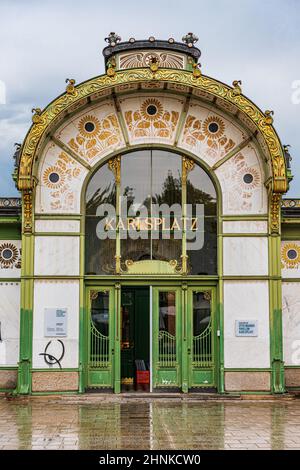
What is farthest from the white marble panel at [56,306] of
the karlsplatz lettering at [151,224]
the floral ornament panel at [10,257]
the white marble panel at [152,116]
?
the white marble panel at [152,116]

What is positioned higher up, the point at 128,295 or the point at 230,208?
the point at 230,208

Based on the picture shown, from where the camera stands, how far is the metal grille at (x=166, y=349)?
16906 mm

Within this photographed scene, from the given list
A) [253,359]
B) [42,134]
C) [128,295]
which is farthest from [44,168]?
[253,359]

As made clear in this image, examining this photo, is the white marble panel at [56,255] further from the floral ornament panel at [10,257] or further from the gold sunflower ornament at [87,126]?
the gold sunflower ornament at [87,126]

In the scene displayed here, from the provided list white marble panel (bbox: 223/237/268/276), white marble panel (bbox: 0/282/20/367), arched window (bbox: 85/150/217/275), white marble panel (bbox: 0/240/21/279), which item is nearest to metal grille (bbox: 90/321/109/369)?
arched window (bbox: 85/150/217/275)

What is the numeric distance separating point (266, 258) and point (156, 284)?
2.58 metres

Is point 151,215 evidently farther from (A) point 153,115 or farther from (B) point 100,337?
(B) point 100,337

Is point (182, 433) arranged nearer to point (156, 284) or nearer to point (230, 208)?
point (156, 284)

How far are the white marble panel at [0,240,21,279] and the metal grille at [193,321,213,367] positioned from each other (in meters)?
4.42

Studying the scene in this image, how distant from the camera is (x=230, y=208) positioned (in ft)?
56.5

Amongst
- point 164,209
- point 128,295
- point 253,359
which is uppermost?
point 164,209

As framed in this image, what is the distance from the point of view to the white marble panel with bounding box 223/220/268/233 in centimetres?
1714

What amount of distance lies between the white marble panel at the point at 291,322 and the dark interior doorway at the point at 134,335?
320cm

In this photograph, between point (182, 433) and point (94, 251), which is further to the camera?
point (94, 251)
